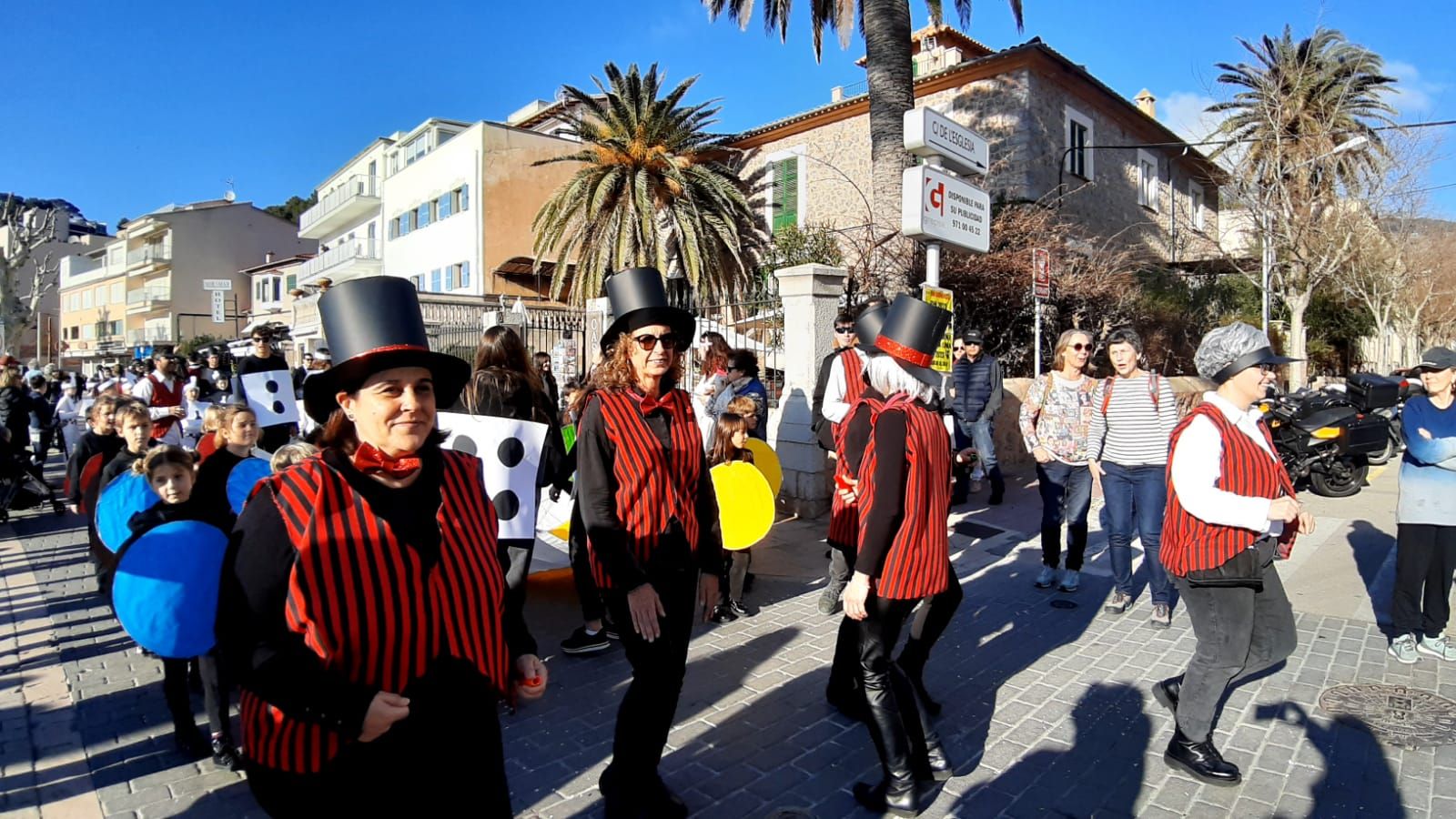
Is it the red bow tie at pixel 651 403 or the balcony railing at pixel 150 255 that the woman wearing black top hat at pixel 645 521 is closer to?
the red bow tie at pixel 651 403

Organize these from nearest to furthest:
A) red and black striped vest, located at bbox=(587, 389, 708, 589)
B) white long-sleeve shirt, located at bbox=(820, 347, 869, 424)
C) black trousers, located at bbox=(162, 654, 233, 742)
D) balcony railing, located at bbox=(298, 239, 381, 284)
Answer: red and black striped vest, located at bbox=(587, 389, 708, 589), black trousers, located at bbox=(162, 654, 233, 742), white long-sleeve shirt, located at bbox=(820, 347, 869, 424), balcony railing, located at bbox=(298, 239, 381, 284)

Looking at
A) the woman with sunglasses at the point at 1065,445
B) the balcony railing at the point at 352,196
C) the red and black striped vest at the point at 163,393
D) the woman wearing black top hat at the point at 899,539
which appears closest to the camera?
the woman wearing black top hat at the point at 899,539

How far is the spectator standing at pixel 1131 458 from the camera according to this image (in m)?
5.67

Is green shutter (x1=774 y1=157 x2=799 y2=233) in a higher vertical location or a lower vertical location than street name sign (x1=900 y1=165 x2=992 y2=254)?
higher

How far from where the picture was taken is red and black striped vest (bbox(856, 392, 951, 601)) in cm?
324

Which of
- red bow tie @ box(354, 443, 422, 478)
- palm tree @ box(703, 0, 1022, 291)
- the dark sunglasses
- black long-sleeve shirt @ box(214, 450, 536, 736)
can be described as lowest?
black long-sleeve shirt @ box(214, 450, 536, 736)

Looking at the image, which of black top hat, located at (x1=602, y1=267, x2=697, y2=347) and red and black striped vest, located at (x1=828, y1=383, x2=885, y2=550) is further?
red and black striped vest, located at (x1=828, y1=383, x2=885, y2=550)

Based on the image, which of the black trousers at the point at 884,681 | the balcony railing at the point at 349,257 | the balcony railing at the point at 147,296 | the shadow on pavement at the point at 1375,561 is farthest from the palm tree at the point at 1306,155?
the balcony railing at the point at 147,296

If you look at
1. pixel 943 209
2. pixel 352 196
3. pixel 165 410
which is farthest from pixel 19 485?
pixel 352 196

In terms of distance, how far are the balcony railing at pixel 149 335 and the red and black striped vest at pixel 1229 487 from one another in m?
64.7

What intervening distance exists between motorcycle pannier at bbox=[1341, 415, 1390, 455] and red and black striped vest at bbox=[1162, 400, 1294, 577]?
8343mm

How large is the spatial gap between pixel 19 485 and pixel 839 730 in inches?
437

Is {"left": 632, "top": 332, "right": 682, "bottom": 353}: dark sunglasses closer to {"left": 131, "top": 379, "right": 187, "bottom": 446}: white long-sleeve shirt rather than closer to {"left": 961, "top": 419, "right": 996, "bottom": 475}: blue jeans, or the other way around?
{"left": 961, "top": 419, "right": 996, "bottom": 475}: blue jeans

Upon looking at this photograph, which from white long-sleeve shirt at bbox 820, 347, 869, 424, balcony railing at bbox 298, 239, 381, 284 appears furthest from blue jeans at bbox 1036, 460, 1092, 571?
balcony railing at bbox 298, 239, 381, 284
